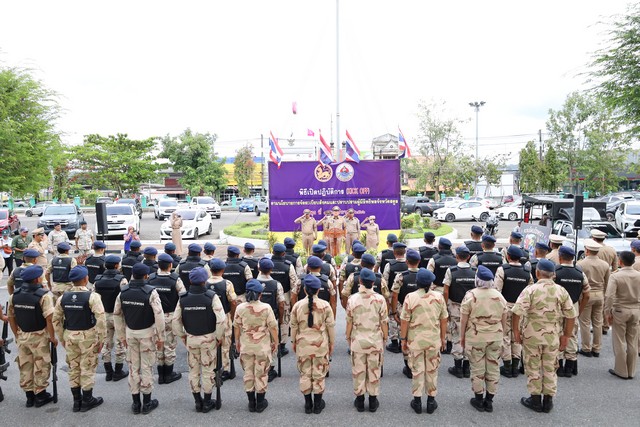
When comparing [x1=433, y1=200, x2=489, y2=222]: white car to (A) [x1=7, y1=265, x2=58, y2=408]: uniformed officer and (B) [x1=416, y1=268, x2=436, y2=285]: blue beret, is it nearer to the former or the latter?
(B) [x1=416, y1=268, x2=436, y2=285]: blue beret

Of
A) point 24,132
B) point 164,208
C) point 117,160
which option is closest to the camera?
point 24,132

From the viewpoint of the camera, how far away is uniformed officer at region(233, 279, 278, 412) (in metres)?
4.80

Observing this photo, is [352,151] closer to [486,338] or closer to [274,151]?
[274,151]

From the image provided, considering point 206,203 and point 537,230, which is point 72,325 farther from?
point 206,203

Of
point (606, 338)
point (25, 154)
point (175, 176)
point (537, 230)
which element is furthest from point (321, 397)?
point (175, 176)

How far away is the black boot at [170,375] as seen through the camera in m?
5.75

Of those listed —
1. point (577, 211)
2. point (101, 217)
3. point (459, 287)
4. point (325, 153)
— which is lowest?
point (459, 287)

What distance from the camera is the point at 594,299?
21.5ft

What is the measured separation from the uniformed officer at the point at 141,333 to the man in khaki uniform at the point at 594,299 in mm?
6180

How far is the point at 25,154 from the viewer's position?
57.7ft

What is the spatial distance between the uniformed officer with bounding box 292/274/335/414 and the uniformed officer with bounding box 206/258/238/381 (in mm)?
1103

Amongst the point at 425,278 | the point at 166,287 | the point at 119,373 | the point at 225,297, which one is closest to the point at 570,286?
the point at 425,278

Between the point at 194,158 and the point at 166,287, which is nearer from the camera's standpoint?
the point at 166,287

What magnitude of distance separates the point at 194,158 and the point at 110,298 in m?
38.6
